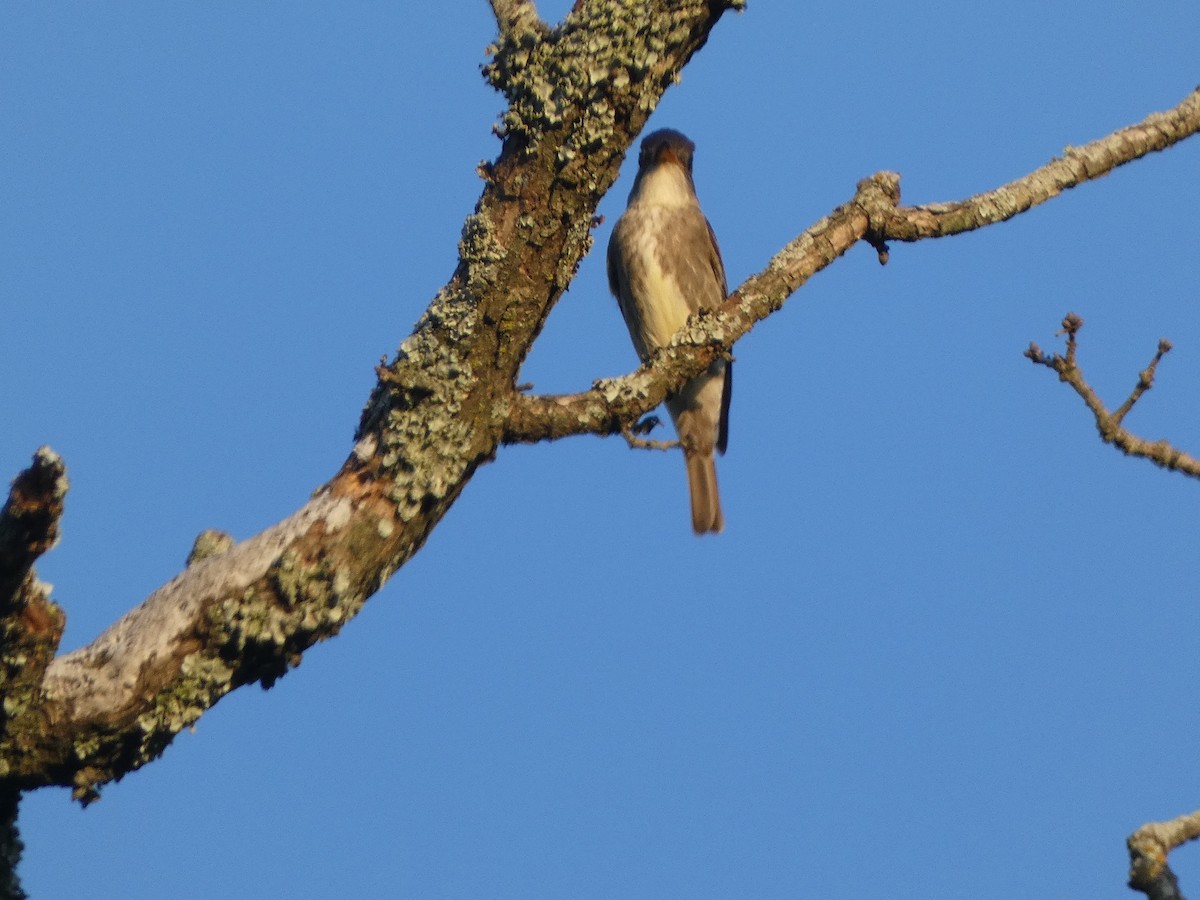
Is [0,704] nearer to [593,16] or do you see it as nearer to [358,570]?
[358,570]

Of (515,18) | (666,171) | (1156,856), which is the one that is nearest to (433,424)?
(515,18)

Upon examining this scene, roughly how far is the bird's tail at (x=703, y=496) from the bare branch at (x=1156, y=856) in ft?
15.0

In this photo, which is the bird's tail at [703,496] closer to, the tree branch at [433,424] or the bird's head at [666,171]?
the bird's head at [666,171]

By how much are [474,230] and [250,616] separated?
3.54 feet

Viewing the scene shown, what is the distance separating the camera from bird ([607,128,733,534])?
7.00m

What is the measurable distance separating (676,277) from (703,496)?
1167mm

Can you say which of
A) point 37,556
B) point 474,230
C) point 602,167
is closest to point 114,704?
point 37,556

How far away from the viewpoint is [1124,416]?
319cm

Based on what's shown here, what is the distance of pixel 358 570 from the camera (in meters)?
3.07

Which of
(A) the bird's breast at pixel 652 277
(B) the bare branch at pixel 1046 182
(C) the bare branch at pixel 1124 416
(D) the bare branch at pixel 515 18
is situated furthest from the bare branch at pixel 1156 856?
(A) the bird's breast at pixel 652 277

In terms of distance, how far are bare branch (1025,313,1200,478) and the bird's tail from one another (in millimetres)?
3635

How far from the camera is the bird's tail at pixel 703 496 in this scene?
6.92m

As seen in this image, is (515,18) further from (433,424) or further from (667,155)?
(667,155)

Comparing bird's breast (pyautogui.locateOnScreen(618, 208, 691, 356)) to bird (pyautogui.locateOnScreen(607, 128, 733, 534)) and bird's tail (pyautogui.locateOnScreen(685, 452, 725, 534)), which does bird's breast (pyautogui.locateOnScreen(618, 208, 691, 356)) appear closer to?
bird (pyautogui.locateOnScreen(607, 128, 733, 534))
